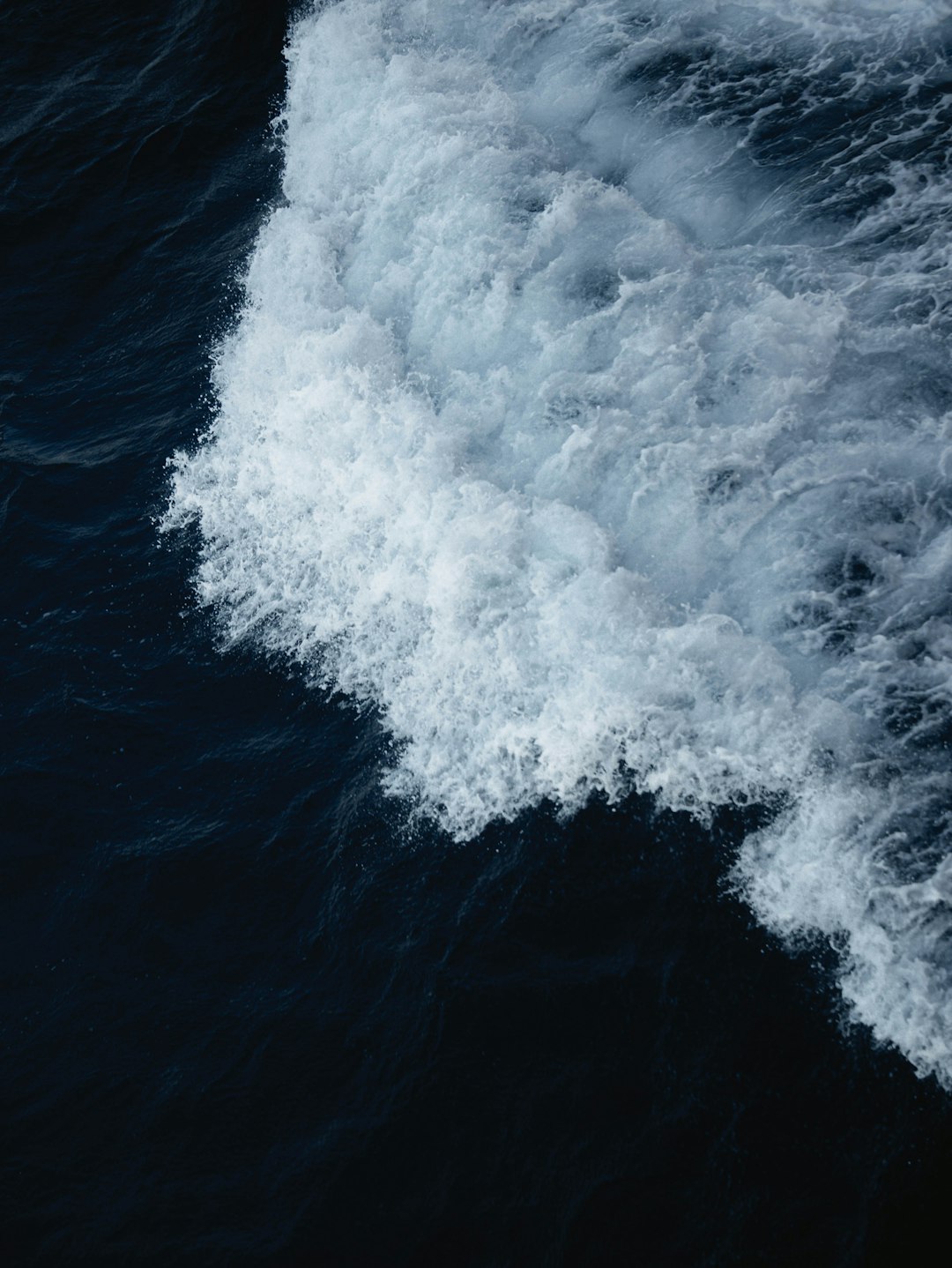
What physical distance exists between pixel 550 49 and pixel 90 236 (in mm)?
9499

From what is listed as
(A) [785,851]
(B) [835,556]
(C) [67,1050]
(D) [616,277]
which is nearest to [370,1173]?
(C) [67,1050]

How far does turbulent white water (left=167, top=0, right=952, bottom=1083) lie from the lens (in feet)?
32.2

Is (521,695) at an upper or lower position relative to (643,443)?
lower

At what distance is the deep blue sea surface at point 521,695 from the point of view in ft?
28.6

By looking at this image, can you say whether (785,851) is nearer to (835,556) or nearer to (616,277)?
(835,556)

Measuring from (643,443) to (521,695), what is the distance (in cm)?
336

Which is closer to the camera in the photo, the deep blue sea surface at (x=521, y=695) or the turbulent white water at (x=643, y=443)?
the deep blue sea surface at (x=521, y=695)

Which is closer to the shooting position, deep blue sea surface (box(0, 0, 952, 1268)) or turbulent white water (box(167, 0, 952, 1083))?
deep blue sea surface (box(0, 0, 952, 1268))

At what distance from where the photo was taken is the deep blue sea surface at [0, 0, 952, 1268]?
8.72m

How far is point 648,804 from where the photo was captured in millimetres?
10242

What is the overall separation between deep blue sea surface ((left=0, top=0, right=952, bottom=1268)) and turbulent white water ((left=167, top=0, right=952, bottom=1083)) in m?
0.05

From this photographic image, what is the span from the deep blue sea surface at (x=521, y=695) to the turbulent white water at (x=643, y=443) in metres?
0.05

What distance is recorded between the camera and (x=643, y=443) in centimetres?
1239

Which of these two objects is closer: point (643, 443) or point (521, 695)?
point (521, 695)
